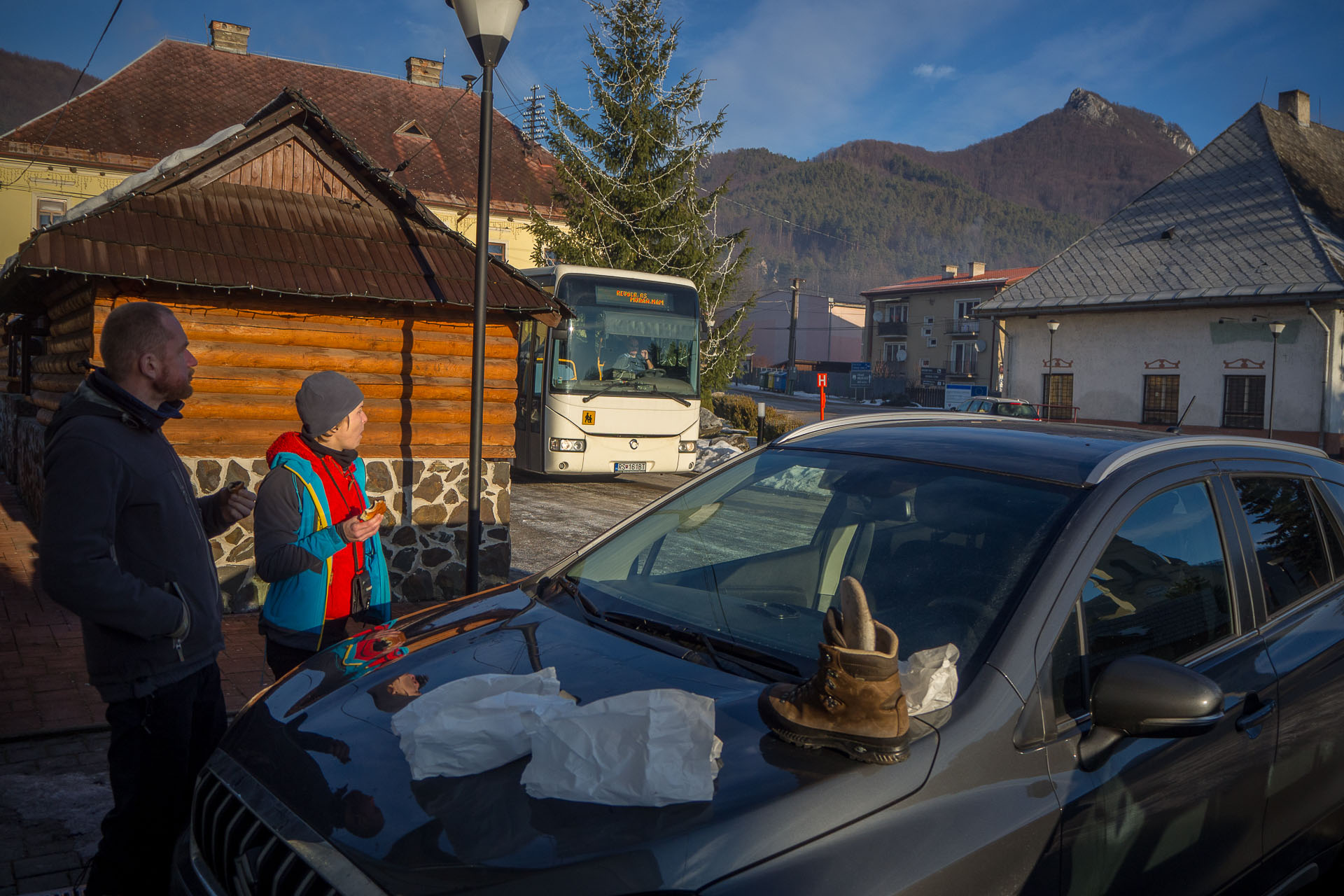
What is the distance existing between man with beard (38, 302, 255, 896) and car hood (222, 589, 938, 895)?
556mm

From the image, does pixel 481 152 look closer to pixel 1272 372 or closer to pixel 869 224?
pixel 1272 372

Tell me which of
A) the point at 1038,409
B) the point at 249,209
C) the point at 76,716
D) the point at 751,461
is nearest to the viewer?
the point at 751,461

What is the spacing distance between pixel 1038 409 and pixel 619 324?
714 inches

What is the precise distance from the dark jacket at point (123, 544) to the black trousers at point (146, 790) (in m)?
0.08

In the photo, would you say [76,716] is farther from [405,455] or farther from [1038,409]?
[1038,409]

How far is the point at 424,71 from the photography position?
32969mm

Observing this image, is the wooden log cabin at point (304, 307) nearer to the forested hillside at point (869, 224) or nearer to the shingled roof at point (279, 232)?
the shingled roof at point (279, 232)

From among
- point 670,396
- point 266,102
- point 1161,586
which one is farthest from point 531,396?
point 266,102

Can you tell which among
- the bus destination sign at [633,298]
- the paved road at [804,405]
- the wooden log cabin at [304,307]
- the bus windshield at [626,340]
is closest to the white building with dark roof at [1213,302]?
the paved road at [804,405]

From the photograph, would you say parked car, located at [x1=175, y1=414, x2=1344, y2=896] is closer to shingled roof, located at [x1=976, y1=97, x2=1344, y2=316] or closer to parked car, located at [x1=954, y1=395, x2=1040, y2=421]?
parked car, located at [x1=954, y1=395, x2=1040, y2=421]

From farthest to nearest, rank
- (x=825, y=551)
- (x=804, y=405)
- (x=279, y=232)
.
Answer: (x=804, y=405)
(x=279, y=232)
(x=825, y=551)

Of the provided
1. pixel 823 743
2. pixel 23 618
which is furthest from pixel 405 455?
pixel 823 743

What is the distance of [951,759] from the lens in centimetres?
192

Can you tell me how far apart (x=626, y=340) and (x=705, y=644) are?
12.6 metres
